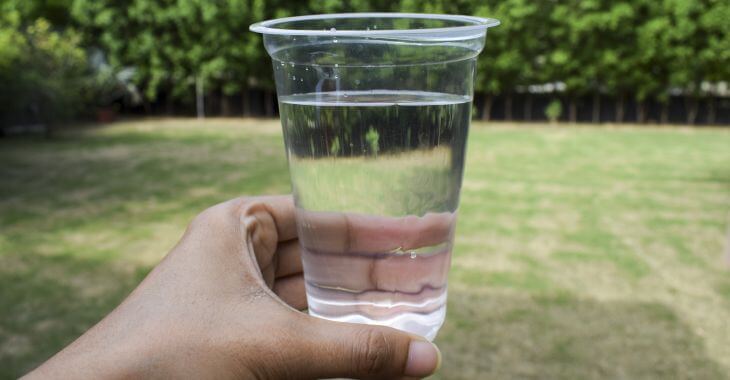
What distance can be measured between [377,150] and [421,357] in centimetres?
40

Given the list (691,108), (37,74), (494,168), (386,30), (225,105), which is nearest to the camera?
(386,30)

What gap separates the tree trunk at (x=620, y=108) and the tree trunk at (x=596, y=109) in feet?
1.53

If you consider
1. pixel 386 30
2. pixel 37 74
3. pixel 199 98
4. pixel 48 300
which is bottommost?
pixel 48 300

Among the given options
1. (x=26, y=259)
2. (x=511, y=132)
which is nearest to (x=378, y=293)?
(x=26, y=259)

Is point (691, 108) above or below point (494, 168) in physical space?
above

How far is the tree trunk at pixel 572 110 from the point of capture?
731 inches

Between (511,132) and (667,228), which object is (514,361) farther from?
(511,132)

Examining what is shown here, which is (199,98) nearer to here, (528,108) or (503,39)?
(503,39)

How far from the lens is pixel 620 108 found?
723 inches

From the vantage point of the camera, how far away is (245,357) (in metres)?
1.19

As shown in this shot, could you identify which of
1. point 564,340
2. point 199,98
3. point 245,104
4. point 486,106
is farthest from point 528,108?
point 564,340

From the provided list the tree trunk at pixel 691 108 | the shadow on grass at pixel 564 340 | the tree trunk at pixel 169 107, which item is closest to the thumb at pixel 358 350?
the shadow on grass at pixel 564 340

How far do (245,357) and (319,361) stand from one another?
5.1 inches

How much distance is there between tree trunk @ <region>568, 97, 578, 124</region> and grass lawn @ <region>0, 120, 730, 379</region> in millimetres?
5280
